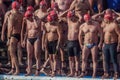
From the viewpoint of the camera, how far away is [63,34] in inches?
655

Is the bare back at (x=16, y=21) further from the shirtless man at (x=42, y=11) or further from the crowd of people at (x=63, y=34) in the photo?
the shirtless man at (x=42, y=11)

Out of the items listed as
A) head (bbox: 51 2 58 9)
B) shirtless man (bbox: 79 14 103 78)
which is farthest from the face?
shirtless man (bbox: 79 14 103 78)

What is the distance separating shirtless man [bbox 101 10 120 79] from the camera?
15789 mm

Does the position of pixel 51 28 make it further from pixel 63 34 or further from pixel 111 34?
pixel 111 34

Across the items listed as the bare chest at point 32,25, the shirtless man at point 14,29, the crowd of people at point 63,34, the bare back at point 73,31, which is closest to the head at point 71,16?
the crowd of people at point 63,34

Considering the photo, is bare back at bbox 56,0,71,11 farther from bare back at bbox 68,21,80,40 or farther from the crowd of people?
bare back at bbox 68,21,80,40

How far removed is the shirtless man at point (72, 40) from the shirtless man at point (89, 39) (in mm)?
223

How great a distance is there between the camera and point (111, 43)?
15898 mm

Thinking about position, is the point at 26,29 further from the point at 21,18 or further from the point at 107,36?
the point at 107,36

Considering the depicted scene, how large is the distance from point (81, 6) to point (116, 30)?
1.77 metres

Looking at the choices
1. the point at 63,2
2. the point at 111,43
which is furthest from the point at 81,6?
the point at 111,43

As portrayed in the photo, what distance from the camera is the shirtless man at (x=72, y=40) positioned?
1631cm

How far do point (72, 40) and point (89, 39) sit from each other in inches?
22.1

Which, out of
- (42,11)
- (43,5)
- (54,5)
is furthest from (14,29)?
(54,5)
